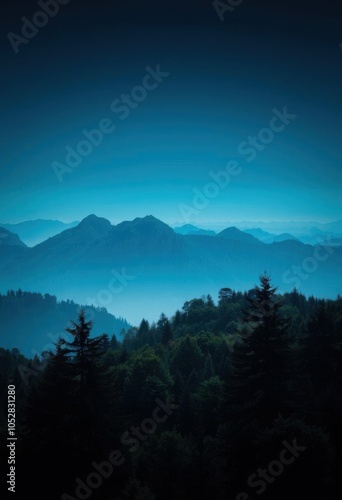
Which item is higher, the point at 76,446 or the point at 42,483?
the point at 76,446

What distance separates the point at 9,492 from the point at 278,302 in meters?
18.7

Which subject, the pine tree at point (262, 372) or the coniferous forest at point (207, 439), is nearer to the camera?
the coniferous forest at point (207, 439)

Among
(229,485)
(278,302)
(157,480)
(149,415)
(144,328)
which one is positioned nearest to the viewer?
(229,485)

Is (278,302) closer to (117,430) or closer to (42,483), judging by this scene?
(117,430)

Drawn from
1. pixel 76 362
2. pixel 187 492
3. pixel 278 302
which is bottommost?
pixel 187 492

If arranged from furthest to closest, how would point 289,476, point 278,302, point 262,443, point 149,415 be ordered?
point 149,415 → point 278,302 → point 262,443 → point 289,476

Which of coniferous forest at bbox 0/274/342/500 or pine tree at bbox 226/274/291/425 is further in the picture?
pine tree at bbox 226/274/291/425

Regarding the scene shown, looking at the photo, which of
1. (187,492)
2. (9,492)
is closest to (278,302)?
(187,492)

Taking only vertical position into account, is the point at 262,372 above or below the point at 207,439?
above

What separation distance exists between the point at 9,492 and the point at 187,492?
9784mm

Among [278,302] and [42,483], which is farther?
[278,302]

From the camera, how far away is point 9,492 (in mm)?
19422

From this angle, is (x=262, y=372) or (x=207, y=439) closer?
(x=262, y=372)

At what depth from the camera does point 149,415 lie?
41.2 metres
